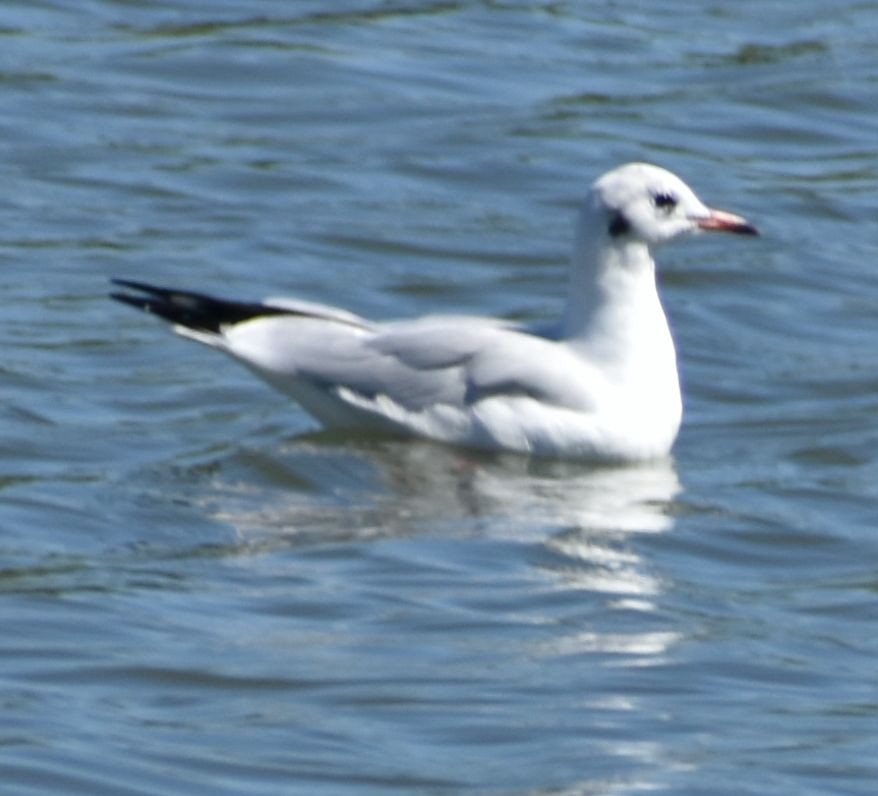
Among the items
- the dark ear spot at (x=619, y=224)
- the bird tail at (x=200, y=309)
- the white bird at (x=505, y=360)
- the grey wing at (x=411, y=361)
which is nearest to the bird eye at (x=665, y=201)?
the white bird at (x=505, y=360)

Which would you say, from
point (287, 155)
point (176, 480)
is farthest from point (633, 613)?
point (287, 155)

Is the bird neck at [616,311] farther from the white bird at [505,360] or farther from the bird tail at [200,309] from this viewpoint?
the bird tail at [200,309]

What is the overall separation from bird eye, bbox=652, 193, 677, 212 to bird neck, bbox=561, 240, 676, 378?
0.16m

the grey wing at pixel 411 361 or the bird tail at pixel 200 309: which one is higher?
the bird tail at pixel 200 309

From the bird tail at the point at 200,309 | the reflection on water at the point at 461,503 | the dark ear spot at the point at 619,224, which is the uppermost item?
the dark ear spot at the point at 619,224

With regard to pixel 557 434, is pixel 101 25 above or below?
above

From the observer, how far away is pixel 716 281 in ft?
42.3

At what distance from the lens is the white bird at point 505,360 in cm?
1014

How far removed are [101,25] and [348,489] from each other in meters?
6.80

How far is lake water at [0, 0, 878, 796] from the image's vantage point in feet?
24.0

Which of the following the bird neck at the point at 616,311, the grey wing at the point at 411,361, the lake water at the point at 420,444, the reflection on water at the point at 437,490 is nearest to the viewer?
the lake water at the point at 420,444

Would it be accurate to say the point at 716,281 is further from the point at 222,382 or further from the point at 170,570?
the point at 170,570

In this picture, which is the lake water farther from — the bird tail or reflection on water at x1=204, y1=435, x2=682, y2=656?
the bird tail

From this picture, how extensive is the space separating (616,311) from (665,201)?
42 cm
